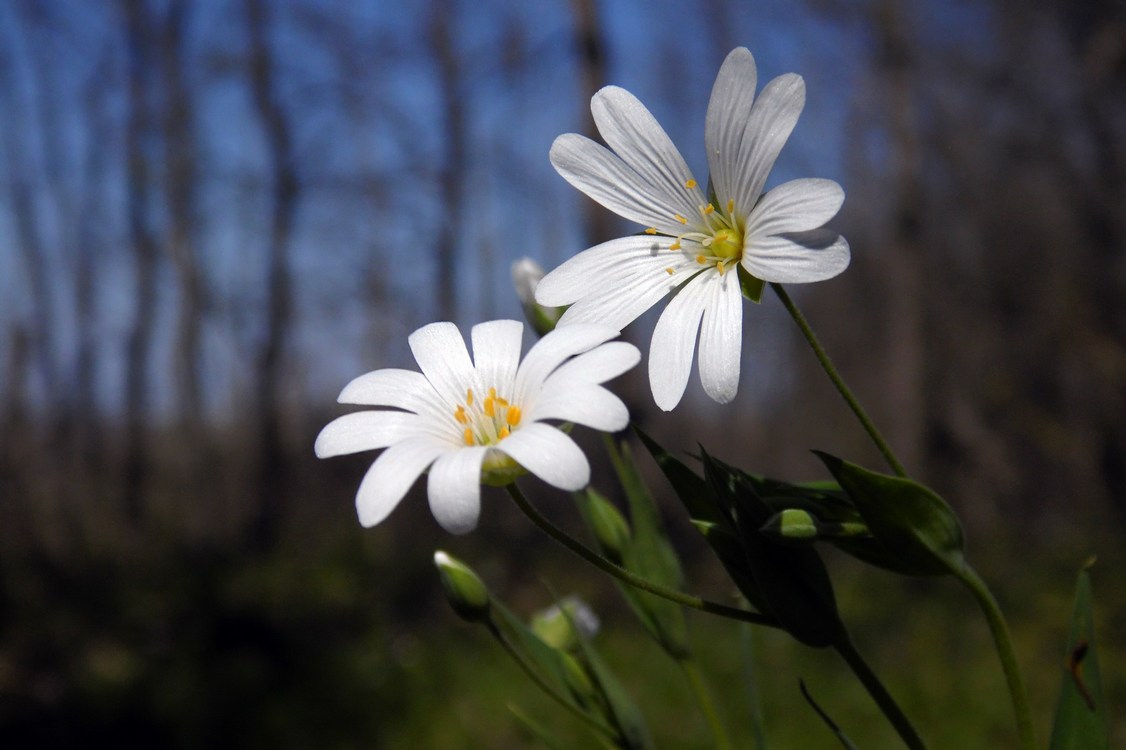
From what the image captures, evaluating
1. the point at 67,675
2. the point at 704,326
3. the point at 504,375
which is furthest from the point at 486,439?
the point at 67,675

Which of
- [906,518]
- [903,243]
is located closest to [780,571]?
[906,518]

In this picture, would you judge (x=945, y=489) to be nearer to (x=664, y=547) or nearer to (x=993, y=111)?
(x=993, y=111)

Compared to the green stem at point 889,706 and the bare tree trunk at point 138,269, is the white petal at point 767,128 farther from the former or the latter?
the bare tree trunk at point 138,269

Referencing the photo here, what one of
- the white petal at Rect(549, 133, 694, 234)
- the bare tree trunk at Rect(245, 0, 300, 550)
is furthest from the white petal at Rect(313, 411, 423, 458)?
the bare tree trunk at Rect(245, 0, 300, 550)

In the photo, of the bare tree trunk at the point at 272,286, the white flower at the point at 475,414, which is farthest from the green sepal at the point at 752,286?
the bare tree trunk at the point at 272,286

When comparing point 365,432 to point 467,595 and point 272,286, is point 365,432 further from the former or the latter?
point 272,286

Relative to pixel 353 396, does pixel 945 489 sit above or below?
below
